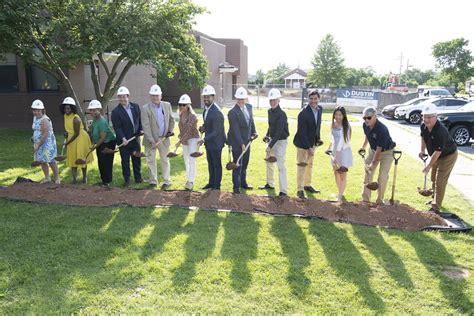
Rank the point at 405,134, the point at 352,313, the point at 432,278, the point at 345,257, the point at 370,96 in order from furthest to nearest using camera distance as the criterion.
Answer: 1. the point at 370,96
2. the point at 405,134
3. the point at 345,257
4. the point at 432,278
5. the point at 352,313

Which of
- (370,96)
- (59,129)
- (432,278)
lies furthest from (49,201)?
(370,96)

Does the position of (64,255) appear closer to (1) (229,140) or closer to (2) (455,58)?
(1) (229,140)

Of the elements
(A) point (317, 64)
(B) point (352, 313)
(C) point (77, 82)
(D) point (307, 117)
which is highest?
(A) point (317, 64)

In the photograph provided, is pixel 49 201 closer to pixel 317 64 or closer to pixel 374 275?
pixel 374 275

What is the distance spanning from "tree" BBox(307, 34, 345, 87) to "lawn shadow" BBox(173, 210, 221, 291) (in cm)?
4375

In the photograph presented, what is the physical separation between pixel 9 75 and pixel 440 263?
53.5 ft

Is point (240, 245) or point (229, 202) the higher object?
point (229, 202)

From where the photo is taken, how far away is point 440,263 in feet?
15.8

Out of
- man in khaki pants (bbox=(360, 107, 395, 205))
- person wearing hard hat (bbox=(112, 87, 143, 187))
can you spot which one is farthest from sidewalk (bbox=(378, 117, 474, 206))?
person wearing hard hat (bbox=(112, 87, 143, 187))

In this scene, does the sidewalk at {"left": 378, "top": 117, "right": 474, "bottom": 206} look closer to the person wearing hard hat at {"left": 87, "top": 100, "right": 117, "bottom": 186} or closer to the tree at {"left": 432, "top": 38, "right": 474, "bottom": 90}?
the person wearing hard hat at {"left": 87, "top": 100, "right": 117, "bottom": 186}

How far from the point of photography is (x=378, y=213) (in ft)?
20.2

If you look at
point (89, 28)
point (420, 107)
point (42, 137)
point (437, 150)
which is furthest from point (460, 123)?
point (42, 137)

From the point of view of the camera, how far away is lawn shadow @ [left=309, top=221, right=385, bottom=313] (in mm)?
4103

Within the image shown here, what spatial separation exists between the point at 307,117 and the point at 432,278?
3.52m
